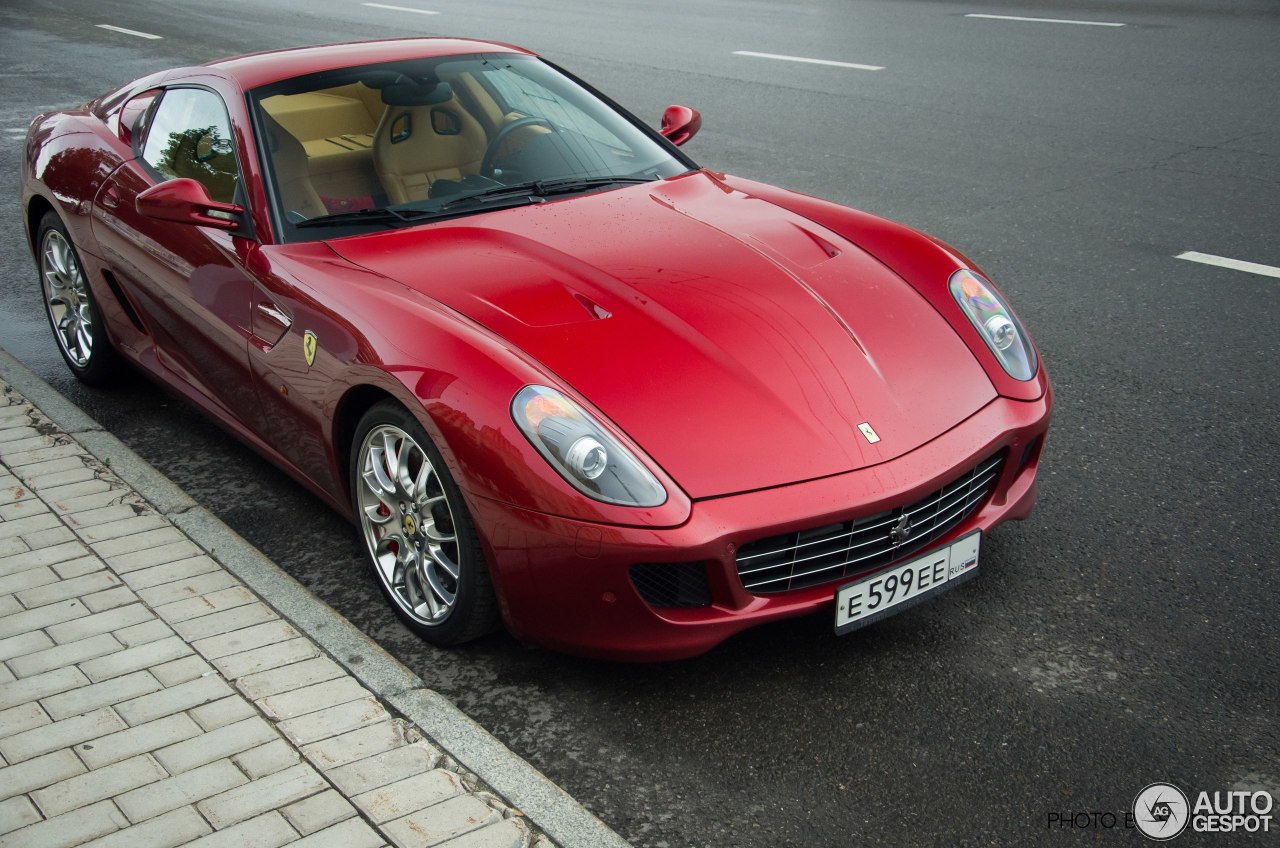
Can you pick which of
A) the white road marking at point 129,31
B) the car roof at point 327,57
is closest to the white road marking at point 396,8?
the white road marking at point 129,31

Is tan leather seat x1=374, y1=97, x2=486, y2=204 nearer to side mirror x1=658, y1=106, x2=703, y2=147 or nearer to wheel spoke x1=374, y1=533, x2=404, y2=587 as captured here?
side mirror x1=658, y1=106, x2=703, y2=147

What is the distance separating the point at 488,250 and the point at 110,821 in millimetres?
1892

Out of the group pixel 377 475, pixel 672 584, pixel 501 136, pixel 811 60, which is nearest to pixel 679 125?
pixel 501 136

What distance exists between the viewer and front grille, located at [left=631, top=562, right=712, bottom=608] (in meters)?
3.07

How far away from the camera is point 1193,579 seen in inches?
149

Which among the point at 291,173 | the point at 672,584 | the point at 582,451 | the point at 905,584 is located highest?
the point at 291,173

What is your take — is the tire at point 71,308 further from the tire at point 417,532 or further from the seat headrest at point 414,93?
the tire at point 417,532

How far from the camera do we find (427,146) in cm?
449

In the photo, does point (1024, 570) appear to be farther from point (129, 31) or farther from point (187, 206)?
point (129, 31)

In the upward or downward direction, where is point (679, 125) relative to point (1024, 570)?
upward

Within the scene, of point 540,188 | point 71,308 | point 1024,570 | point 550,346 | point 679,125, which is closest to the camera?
point 550,346

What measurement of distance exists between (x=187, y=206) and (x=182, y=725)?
1.72 metres

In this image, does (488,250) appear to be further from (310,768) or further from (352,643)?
(310,768)

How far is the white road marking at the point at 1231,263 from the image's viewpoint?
21.1ft
